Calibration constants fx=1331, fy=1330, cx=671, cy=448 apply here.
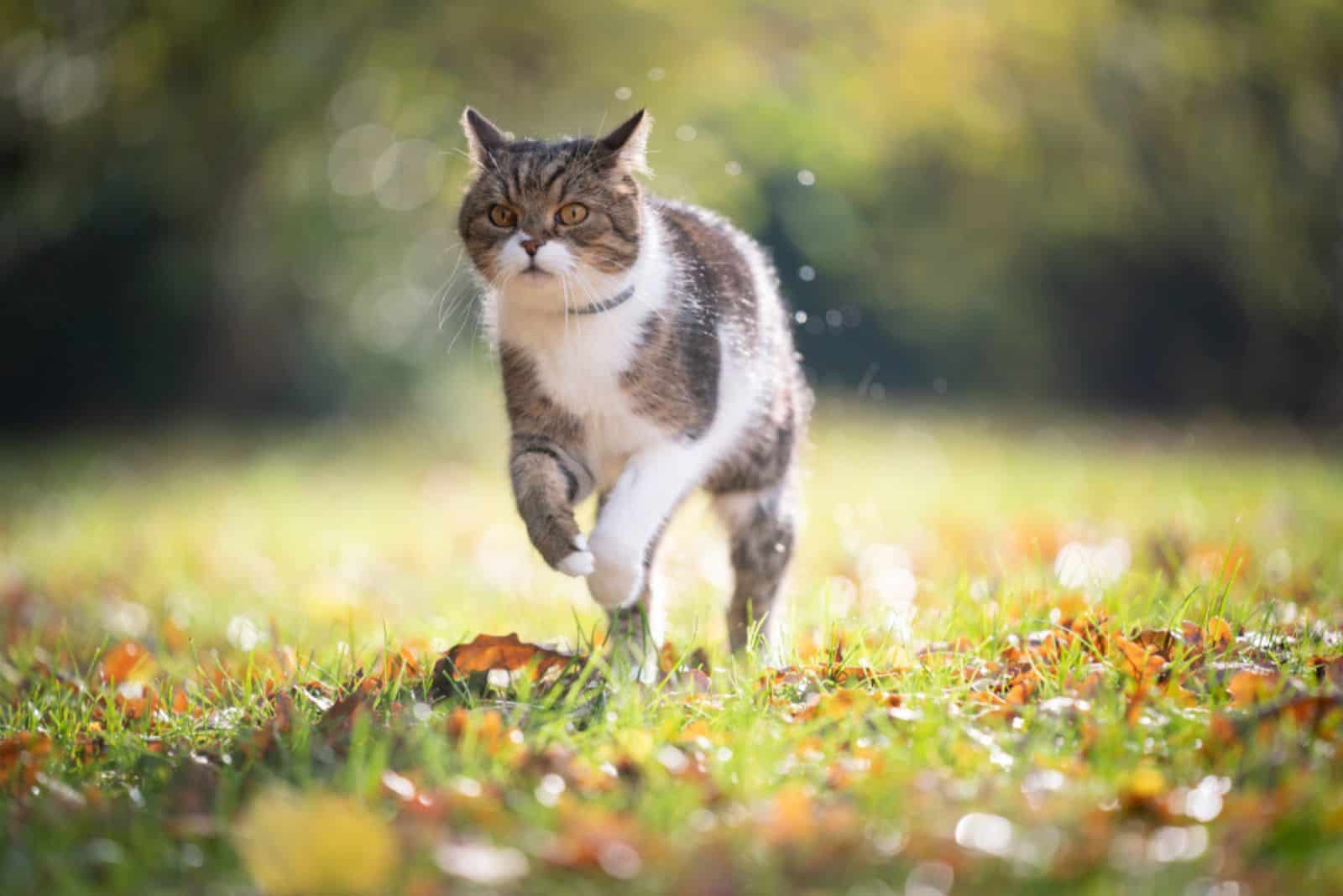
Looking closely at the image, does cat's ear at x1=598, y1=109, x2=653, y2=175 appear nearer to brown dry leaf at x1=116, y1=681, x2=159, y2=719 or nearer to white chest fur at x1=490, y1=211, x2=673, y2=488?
white chest fur at x1=490, y1=211, x2=673, y2=488

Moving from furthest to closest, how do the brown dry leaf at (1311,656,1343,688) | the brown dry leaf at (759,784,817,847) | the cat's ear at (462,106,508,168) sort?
the cat's ear at (462,106,508,168) → the brown dry leaf at (1311,656,1343,688) → the brown dry leaf at (759,784,817,847)

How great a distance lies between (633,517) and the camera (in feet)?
9.59

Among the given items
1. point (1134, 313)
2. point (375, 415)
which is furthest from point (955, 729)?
point (1134, 313)

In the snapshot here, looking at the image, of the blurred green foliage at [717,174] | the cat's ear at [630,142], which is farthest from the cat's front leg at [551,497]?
the blurred green foliage at [717,174]

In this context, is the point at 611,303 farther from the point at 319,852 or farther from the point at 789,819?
the point at 319,852

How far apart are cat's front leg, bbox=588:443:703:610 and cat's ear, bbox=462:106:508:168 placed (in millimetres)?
825

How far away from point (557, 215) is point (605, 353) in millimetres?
344

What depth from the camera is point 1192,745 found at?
2.15m

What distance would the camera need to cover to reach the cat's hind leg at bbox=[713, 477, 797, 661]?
3.45 meters

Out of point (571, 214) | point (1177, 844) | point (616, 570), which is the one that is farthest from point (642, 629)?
point (1177, 844)

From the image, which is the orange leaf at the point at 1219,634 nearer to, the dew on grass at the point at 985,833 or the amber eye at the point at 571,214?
the dew on grass at the point at 985,833

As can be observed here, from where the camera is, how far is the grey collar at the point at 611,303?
9.95 feet

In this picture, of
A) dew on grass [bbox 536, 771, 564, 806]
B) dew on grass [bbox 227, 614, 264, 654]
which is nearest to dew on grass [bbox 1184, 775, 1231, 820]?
dew on grass [bbox 536, 771, 564, 806]

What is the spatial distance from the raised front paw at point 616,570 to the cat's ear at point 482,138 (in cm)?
99
